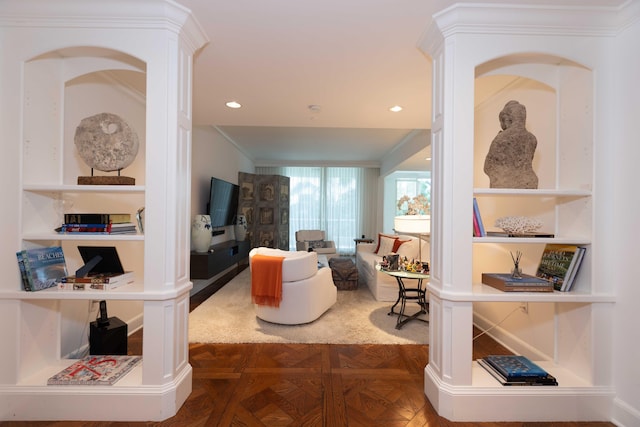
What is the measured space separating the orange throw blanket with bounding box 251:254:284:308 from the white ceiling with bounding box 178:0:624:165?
172 cm

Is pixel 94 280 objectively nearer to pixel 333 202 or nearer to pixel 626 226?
pixel 626 226

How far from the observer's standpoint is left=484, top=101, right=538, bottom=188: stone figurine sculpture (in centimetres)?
197

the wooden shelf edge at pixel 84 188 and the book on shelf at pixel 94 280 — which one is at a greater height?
the wooden shelf edge at pixel 84 188

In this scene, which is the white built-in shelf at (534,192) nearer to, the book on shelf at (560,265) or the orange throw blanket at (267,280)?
the book on shelf at (560,265)

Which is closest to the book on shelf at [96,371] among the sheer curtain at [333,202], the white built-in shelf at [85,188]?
the white built-in shelf at [85,188]

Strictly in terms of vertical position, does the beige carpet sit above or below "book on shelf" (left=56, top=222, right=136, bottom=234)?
below

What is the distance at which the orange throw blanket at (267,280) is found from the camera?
10.8 feet

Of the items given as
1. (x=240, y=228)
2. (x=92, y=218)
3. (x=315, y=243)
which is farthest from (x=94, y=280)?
(x=315, y=243)

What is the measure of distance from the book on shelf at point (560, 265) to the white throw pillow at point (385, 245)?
3.28 m

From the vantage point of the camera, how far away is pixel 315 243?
723 centimetres

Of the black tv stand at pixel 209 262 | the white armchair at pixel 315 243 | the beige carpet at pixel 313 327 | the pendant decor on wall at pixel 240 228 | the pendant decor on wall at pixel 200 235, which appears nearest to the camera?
the beige carpet at pixel 313 327

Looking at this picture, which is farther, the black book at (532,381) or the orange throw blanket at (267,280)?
the orange throw blanket at (267,280)

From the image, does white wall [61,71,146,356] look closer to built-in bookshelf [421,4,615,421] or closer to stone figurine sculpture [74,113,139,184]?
stone figurine sculpture [74,113,139,184]

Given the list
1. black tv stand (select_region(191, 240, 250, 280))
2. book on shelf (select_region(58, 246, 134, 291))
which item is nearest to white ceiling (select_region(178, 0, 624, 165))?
book on shelf (select_region(58, 246, 134, 291))
